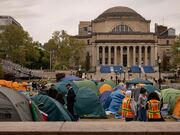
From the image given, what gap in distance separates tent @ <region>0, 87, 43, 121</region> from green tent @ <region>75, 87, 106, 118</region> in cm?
980

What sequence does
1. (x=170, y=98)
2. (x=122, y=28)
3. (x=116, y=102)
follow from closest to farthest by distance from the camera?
1. (x=170, y=98)
2. (x=116, y=102)
3. (x=122, y=28)

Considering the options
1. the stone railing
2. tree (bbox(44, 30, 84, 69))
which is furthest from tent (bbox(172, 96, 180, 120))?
tree (bbox(44, 30, 84, 69))

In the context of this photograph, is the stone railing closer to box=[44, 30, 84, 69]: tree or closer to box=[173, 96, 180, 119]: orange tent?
box=[173, 96, 180, 119]: orange tent

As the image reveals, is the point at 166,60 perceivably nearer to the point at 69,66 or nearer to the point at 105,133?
the point at 69,66

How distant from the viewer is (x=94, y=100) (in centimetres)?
2030

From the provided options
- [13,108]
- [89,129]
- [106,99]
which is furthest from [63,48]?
[89,129]

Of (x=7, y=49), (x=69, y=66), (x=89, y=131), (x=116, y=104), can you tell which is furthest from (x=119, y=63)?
(x=89, y=131)

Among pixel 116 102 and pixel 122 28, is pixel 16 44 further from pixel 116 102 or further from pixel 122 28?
pixel 116 102

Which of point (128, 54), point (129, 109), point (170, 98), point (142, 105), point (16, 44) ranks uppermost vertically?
point (16, 44)

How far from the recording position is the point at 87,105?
2038 cm

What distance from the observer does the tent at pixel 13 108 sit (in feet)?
31.2

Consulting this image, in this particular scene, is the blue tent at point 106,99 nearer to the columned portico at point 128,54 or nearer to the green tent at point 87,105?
the green tent at point 87,105

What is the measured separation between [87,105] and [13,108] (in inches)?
434

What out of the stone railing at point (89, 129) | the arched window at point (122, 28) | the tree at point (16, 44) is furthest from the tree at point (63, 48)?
the stone railing at point (89, 129)
